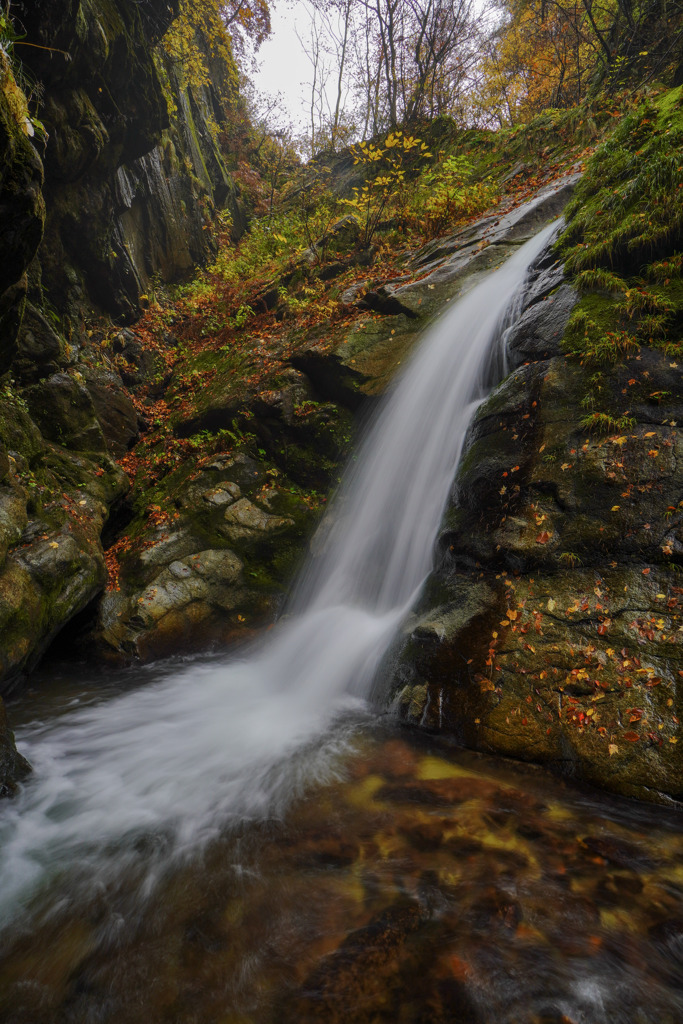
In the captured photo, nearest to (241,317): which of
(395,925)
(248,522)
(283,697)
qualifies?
(248,522)

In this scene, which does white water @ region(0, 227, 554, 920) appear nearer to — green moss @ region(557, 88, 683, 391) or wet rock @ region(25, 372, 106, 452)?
green moss @ region(557, 88, 683, 391)

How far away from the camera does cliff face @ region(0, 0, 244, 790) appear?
163 inches

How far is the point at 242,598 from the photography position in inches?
253

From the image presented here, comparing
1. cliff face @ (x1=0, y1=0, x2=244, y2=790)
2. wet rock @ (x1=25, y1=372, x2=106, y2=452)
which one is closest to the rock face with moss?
cliff face @ (x1=0, y1=0, x2=244, y2=790)

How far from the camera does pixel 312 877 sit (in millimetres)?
2498

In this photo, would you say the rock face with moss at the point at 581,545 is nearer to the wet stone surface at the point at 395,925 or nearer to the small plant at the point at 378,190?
the wet stone surface at the point at 395,925

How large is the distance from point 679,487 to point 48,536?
20.1 feet

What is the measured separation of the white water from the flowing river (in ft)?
0.09

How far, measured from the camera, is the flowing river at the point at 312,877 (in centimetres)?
187

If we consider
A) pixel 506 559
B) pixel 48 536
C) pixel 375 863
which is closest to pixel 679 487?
pixel 506 559

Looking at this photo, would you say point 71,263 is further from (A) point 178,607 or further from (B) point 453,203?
(B) point 453,203

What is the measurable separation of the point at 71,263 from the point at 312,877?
10902 millimetres

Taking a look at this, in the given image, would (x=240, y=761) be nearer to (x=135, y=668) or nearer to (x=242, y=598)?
(x=135, y=668)

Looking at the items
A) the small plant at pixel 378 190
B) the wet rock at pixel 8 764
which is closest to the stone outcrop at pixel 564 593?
the wet rock at pixel 8 764
